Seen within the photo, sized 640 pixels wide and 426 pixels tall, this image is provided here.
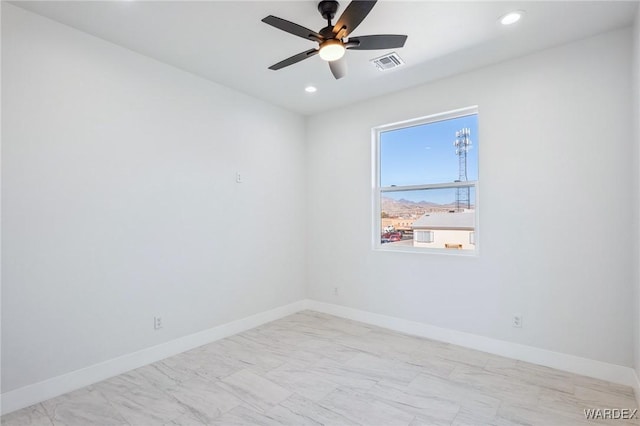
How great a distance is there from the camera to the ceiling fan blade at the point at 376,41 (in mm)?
2240

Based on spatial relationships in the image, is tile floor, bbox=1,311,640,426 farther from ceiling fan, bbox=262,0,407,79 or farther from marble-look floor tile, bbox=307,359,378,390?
ceiling fan, bbox=262,0,407,79

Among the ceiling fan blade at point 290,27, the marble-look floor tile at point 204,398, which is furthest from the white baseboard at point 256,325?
the ceiling fan blade at point 290,27

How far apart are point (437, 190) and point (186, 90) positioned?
9.65 feet

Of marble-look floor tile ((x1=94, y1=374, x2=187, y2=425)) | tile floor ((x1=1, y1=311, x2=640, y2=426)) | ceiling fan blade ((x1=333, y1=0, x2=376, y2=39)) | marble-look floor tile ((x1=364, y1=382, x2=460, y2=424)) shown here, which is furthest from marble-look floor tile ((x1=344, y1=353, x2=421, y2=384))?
ceiling fan blade ((x1=333, y1=0, x2=376, y2=39))

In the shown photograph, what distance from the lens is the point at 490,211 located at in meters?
3.27

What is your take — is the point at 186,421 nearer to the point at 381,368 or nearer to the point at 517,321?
the point at 381,368

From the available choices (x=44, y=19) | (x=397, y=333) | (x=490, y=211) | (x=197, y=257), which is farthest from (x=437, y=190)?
(x=44, y=19)

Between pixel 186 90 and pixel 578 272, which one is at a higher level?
pixel 186 90

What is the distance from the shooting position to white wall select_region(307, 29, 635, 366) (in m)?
2.65

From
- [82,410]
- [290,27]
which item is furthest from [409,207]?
[82,410]

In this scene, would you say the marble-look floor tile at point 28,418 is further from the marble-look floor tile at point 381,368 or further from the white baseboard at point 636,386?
the white baseboard at point 636,386

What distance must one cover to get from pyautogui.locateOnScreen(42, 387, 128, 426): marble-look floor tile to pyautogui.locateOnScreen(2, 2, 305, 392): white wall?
0.73 ft

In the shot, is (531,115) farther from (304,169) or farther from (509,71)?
(304,169)

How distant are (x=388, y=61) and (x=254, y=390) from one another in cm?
313
